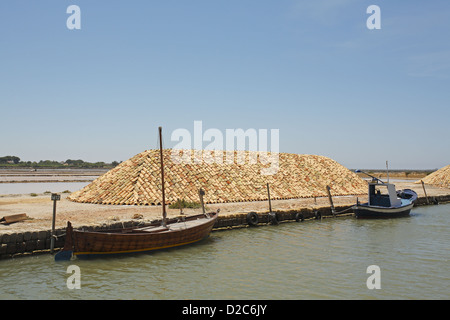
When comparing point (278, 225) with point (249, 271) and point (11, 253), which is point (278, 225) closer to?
point (249, 271)

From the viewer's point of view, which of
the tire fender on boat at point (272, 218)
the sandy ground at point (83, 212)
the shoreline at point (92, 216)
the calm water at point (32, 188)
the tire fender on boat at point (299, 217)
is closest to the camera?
the shoreline at point (92, 216)

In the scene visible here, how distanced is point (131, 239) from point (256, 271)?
224 inches

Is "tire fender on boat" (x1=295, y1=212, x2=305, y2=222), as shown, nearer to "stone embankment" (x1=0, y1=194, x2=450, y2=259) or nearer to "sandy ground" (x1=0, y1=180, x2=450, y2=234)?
"stone embankment" (x1=0, y1=194, x2=450, y2=259)

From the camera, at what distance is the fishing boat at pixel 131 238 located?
15.1 metres

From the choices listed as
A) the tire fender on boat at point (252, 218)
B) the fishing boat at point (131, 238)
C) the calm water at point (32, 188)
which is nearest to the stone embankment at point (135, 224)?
the tire fender on boat at point (252, 218)

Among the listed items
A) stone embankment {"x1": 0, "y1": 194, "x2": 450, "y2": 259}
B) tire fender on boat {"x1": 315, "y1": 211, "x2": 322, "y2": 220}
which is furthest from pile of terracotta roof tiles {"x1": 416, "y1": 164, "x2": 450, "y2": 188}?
tire fender on boat {"x1": 315, "y1": 211, "x2": 322, "y2": 220}

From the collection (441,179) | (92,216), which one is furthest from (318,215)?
(441,179)

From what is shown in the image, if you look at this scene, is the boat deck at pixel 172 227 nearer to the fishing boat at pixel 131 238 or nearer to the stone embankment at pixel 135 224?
the fishing boat at pixel 131 238

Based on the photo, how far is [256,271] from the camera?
13.8 m

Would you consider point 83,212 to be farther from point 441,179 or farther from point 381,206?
point 441,179

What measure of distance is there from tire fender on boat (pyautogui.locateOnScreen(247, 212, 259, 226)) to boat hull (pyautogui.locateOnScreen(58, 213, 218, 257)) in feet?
18.3

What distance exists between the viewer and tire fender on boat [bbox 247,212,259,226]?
24.5m

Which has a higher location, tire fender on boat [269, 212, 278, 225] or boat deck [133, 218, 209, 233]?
boat deck [133, 218, 209, 233]

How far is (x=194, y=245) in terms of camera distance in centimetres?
1861
